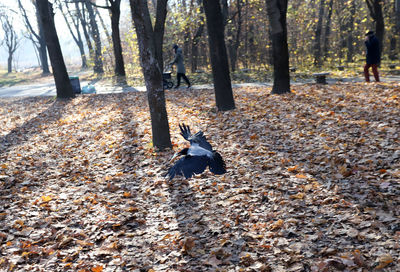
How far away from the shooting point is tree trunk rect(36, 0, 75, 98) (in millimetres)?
14156

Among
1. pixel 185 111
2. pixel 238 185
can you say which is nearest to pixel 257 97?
pixel 185 111

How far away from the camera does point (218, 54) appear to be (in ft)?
30.6

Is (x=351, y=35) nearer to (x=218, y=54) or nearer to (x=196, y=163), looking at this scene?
(x=218, y=54)

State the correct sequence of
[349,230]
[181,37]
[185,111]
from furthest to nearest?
[181,37]
[185,111]
[349,230]

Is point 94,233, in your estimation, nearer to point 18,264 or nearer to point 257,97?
point 18,264

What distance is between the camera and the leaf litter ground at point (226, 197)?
12.0 ft

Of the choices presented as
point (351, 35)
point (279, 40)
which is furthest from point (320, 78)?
point (351, 35)

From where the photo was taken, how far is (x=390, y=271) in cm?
301

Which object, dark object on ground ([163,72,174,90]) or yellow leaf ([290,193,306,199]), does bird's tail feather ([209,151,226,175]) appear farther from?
dark object on ground ([163,72,174,90])

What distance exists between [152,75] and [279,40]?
17.6 ft

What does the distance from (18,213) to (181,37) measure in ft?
60.7

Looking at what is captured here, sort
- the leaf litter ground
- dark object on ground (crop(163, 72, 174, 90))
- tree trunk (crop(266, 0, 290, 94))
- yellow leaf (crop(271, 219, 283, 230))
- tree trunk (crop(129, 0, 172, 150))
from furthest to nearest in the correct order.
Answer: dark object on ground (crop(163, 72, 174, 90))
tree trunk (crop(266, 0, 290, 94))
tree trunk (crop(129, 0, 172, 150))
yellow leaf (crop(271, 219, 283, 230))
the leaf litter ground

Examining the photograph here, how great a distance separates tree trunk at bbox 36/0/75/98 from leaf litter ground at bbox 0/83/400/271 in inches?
249

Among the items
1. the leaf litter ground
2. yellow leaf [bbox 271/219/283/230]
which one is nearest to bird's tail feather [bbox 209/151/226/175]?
the leaf litter ground
